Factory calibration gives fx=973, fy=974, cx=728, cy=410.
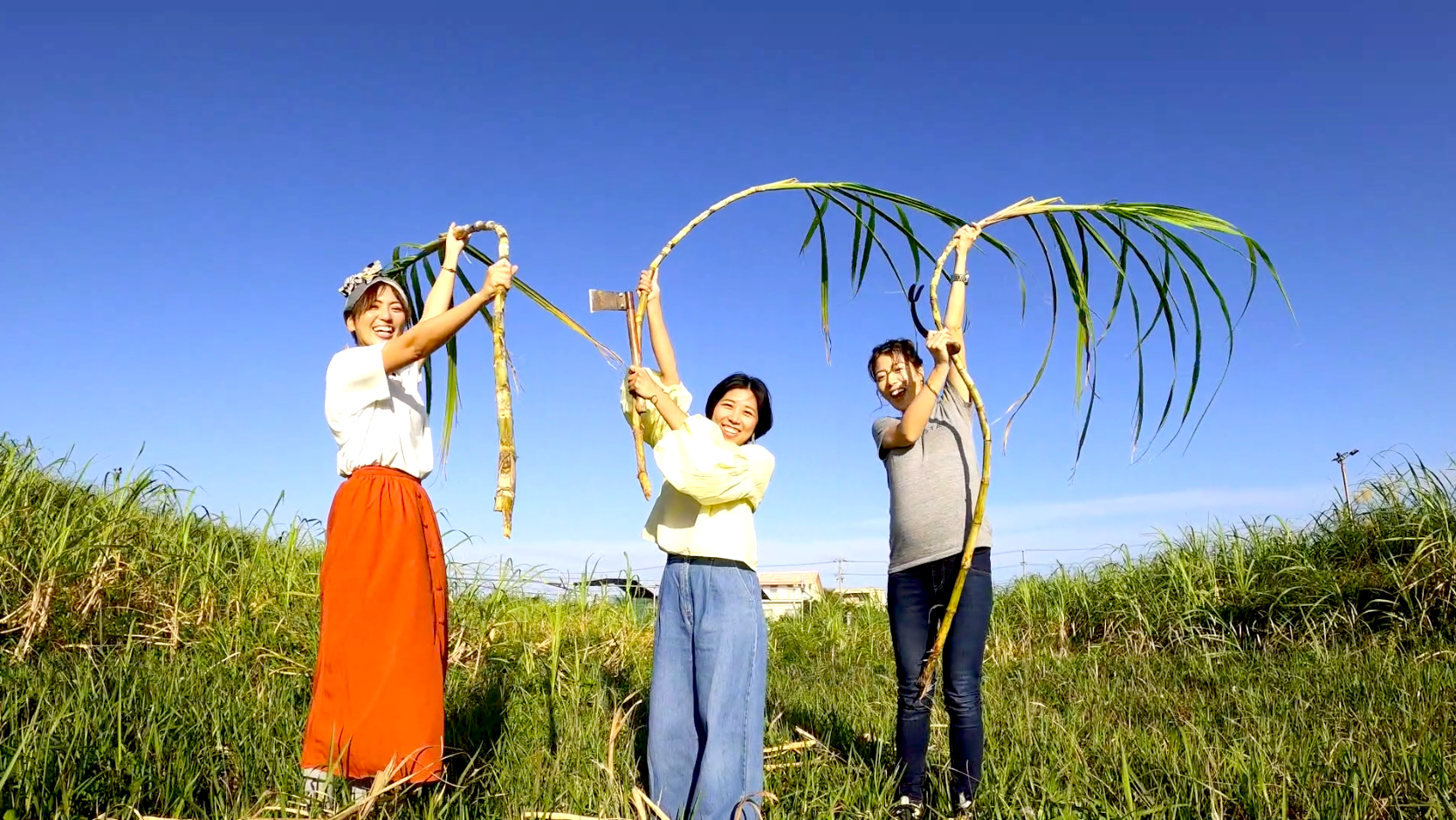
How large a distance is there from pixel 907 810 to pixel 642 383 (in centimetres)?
177

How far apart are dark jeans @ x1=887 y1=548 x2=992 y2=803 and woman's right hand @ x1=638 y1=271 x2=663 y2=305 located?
1.36m

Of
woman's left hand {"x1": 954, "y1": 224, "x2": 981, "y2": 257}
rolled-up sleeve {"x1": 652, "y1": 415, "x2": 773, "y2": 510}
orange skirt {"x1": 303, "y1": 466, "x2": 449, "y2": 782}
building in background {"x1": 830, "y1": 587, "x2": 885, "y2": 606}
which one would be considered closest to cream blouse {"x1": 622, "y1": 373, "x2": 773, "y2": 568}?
rolled-up sleeve {"x1": 652, "y1": 415, "x2": 773, "y2": 510}

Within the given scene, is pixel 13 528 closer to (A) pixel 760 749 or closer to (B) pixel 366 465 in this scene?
(B) pixel 366 465

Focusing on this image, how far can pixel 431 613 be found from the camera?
2908 millimetres

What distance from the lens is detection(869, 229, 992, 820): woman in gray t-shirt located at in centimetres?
340

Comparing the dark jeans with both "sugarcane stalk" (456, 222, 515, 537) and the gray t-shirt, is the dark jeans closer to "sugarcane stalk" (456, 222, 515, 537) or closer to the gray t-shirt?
the gray t-shirt

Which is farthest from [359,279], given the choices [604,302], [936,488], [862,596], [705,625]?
[862,596]

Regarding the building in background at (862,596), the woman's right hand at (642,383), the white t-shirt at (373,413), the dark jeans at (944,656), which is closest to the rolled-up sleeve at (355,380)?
the white t-shirt at (373,413)

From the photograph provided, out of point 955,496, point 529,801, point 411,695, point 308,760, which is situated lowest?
point 529,801

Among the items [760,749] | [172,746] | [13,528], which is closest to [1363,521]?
[760,749]

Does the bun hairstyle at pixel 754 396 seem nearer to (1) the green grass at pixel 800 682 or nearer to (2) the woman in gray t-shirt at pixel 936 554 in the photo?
(2) the woman in gray t-shirt at pixel 936 554

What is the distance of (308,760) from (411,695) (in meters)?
0.34

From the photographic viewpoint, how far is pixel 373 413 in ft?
9.53

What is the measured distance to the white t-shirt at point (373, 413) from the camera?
111 inches
